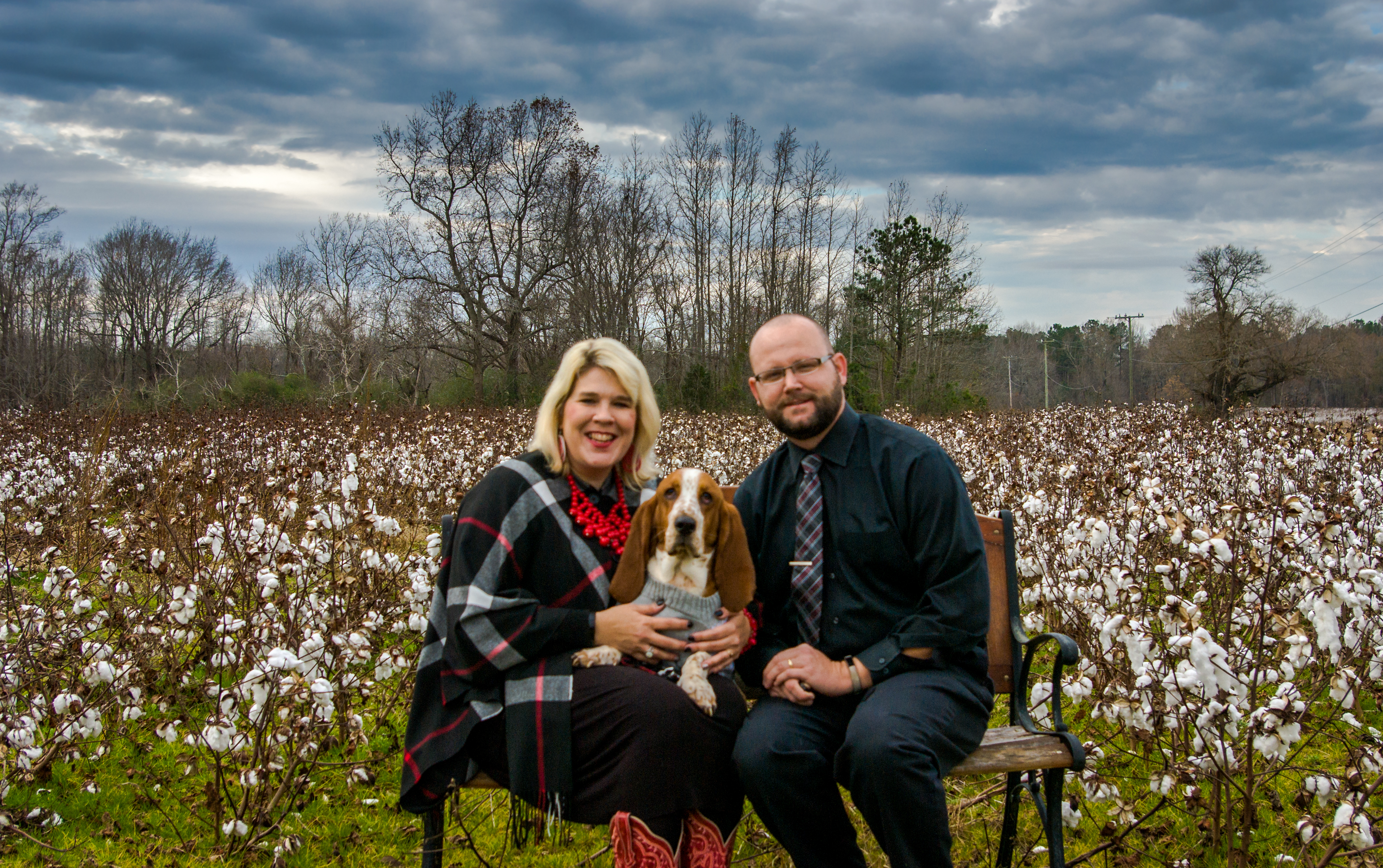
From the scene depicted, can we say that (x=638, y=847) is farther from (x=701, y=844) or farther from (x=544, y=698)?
(x=544, y=698)

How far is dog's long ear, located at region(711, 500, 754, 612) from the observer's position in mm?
2518

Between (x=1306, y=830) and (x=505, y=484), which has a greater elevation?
(x=505, y=484)

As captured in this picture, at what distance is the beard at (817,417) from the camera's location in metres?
2.83

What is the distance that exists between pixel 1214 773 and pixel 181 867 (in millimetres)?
3558

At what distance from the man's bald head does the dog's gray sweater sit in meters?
0.82

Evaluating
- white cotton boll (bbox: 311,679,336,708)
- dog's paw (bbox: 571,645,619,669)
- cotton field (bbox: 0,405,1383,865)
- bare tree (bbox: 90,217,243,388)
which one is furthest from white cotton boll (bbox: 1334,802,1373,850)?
bare tree (bbox: 90,217,243,388)

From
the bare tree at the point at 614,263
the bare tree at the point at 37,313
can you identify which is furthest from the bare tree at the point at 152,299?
the bare tree at the point at 614,263

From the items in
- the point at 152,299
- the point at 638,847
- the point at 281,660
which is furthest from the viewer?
the point at 152,299

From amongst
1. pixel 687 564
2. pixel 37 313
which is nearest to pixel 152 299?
pixel 37 313

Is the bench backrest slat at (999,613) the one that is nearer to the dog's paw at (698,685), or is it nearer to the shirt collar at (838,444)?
the shirt collar at (838,444)

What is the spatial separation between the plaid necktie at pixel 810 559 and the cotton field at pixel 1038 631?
902 mm

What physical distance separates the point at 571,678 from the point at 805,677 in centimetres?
71

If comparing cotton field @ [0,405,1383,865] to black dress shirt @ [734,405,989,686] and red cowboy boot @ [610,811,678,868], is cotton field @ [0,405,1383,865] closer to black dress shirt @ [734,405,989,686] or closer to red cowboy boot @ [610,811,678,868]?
black dress shirt @ [734,405,989,686]

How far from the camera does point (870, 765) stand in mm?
2273
